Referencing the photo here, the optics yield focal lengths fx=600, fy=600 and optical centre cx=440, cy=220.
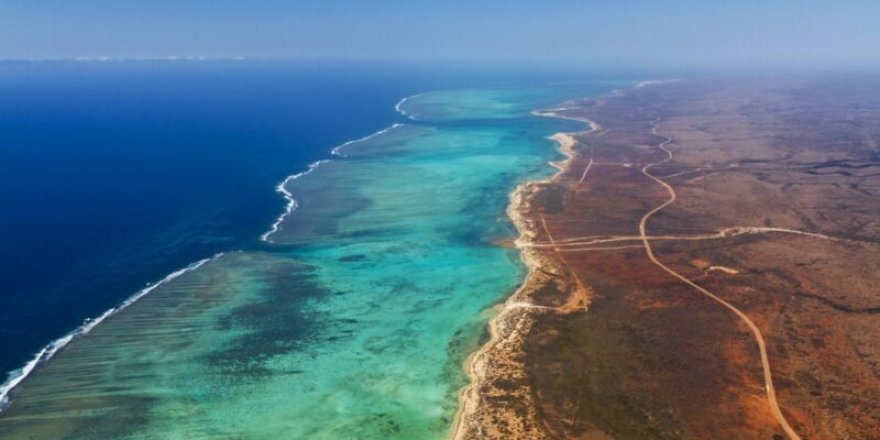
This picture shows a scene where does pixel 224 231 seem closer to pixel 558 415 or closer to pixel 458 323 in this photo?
pixel 458 323

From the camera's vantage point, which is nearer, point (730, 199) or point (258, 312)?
point (258, 312)

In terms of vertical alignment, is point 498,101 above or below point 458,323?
above

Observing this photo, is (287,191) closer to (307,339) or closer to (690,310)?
(307,339)

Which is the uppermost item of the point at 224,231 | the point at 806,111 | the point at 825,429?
the point at 806,111

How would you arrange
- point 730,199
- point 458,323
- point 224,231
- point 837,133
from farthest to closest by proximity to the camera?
point 837,133, point 730,199, point 224,231, point 458,323

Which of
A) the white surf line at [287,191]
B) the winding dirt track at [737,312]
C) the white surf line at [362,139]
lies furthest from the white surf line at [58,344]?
the white surf line at [362,139]

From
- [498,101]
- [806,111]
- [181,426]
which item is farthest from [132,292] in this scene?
[806,111]
